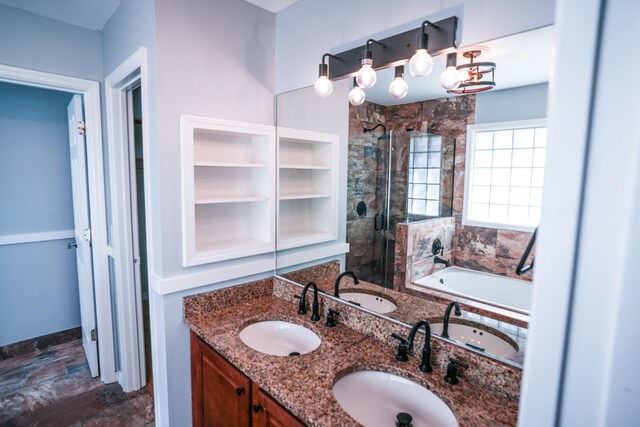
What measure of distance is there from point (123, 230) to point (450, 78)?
2.14m

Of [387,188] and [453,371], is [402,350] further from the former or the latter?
[387,188]

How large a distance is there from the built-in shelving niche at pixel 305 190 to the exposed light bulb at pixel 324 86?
0.27 m

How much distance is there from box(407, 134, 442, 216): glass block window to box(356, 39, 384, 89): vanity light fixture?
317 millimetres

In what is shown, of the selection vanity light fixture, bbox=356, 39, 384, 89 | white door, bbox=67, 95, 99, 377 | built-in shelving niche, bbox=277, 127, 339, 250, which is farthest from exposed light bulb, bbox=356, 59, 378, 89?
white door, bbox=67, 95, 99, 377

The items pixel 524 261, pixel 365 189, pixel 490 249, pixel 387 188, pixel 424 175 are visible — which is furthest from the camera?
pixel 365 189

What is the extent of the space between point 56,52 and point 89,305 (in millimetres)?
1775

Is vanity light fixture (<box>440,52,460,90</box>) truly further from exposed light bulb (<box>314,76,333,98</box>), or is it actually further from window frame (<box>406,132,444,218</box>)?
exposed light bulb (<box>314,76,333,98</box>)

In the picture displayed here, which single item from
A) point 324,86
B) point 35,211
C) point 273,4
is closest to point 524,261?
point 324,86

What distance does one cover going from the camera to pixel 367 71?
1478 mm

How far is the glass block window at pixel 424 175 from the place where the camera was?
1.40 metres

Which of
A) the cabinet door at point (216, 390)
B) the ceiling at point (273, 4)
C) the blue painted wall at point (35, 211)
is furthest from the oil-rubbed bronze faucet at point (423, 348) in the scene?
the blue painted wall at point (35, 211)

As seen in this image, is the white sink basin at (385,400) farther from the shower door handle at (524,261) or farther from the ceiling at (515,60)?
the ceiling at (515,60)

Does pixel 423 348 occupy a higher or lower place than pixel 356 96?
lower

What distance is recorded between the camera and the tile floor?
2160 mm
